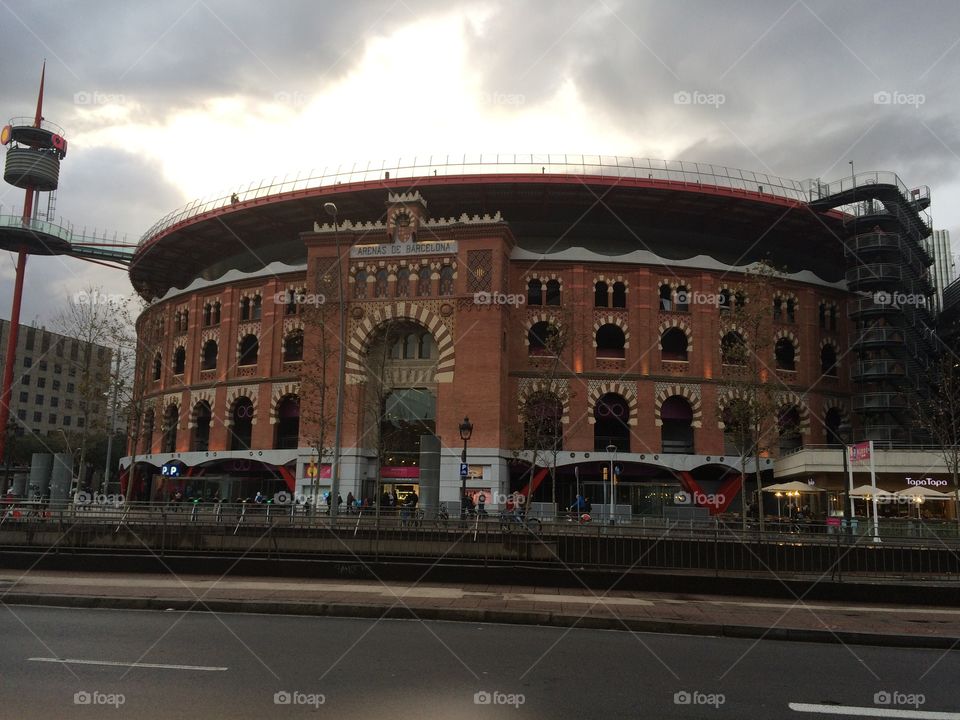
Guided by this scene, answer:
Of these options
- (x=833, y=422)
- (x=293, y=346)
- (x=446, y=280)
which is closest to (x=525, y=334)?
(x=446, y=280)

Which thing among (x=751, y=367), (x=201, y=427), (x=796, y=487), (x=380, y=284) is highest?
(x=380, y=284)

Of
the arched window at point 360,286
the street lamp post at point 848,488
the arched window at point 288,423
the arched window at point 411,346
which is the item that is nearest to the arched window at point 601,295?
the arched window at point 411,346

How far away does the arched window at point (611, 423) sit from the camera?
44.7 m

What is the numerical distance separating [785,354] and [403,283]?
24.7 m

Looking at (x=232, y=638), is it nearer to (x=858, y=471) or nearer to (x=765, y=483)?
(x=858, y=471)

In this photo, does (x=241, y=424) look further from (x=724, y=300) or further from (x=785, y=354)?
(x=785, y=354)

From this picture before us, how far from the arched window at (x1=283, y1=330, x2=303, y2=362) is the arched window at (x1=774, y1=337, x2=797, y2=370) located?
1200 inches

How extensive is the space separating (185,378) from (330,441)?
15484mm

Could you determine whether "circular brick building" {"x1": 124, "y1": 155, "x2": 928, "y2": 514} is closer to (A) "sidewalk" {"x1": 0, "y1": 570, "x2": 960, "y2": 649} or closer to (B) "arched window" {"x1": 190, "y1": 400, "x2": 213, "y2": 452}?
(B) "arched window" {"x1": 190, "y1": 400, "x2": 213, "y2": 452}

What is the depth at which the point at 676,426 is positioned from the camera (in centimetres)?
4616

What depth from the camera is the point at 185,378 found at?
5247 centimetres

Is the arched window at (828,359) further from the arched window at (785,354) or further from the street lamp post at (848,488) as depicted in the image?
the street lamp post at (848,488)

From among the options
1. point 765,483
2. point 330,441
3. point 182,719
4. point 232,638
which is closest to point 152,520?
point 232,638

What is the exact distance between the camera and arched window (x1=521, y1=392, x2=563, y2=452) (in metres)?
41.8
